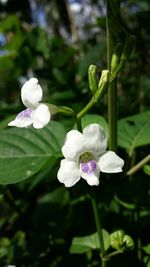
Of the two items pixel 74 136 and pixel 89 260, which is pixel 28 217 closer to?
pixel 89 260

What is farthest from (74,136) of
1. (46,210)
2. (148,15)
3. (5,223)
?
(148,15)

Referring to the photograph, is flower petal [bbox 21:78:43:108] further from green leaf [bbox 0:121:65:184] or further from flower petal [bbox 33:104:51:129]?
green leaf [bbox 0:121:65:184]

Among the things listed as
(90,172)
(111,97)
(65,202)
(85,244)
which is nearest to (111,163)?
(90,172)

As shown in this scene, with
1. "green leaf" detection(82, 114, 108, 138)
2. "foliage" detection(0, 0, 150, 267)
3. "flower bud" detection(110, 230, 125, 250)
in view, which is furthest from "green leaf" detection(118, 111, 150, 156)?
"flower bud" detection(110, 230, 125, 250)

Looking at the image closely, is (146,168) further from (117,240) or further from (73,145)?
(73,145)

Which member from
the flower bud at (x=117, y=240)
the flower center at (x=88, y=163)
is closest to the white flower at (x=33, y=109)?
the flower center at (x=88, y=163)

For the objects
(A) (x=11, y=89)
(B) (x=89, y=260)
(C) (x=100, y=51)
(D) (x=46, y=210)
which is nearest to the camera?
(B) (x=89, y=260)

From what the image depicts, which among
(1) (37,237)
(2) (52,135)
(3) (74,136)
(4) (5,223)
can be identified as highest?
(3) (74,136)
